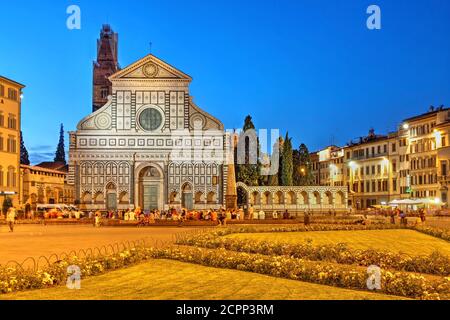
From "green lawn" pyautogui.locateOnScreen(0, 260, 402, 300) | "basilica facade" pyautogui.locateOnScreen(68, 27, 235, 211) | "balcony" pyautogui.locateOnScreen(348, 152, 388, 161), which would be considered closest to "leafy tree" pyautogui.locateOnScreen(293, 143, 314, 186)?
"balcony" pyautogui.locateOnScreen(348, 152, 388, 161)

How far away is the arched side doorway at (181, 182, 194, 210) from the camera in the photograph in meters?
74.1

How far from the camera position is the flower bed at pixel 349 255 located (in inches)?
693

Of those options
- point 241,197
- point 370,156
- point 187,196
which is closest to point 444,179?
point 241,197

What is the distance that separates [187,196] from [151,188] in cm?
423

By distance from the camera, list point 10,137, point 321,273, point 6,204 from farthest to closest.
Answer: point 10,137, point 6,204, point 321,273

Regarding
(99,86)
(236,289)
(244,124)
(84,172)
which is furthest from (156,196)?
(236,289)

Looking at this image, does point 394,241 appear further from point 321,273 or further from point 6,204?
point 6,204

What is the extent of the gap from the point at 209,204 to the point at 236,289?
59880 millimetres

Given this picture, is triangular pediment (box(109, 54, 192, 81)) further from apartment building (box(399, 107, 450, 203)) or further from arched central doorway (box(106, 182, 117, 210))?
apartment building (box(399, 107, 450, 203))

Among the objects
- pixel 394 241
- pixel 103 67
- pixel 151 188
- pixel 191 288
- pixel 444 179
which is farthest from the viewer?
pixel 103 67

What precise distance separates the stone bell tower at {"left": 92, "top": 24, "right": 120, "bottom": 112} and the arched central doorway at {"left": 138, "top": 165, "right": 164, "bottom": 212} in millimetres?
29139

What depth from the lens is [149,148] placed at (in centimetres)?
7425

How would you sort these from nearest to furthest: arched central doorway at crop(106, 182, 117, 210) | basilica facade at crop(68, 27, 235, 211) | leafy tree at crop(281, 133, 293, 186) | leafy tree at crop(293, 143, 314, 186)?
arched central doorway at crop(106, 182, 117, 210) → basilica facade at crop(68, 27, 235, 211) → leafy tree at crop(281, 133, 293, 186) → leafy tree at crop(293, 143, 314, 186)
